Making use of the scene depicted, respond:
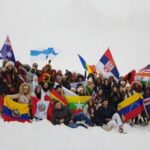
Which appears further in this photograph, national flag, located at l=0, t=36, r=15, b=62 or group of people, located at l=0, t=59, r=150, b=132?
national flag, located at l=0, t=36, r=15, b=62

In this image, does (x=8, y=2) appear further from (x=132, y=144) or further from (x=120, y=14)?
(x=132, y=144)

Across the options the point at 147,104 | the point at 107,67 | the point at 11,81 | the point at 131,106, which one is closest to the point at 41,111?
the point at 11,81

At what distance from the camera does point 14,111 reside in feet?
49.8

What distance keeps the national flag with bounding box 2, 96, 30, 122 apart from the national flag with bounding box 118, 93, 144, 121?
2.77 meters

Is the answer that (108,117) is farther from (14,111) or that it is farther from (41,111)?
(14,111)

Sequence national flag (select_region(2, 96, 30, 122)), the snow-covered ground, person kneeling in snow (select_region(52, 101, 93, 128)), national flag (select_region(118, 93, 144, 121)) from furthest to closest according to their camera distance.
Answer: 1. national flag (select_region(118, 93, 144, 121))
2. person kneeling in snow (select_region(52, 101, 93, 128))
3. national flag (select_region(2, 96, 30, 122))
4. the snow-covered ground

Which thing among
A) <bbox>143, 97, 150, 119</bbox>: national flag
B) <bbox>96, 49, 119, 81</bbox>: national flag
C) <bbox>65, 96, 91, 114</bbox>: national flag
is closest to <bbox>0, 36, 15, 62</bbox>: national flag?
<bbox>65, 96, 91, 114</bbox>: national flag

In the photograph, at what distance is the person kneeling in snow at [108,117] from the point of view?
53.4ft

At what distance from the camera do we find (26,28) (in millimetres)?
49875

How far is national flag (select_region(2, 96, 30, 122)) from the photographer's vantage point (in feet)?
49.5

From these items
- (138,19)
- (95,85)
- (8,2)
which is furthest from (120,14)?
(95,85)

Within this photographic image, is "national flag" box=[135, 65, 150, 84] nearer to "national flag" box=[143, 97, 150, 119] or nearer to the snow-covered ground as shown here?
"national flag" box=[143, 97, 150, 119]

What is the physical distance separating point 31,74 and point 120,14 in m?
39.9

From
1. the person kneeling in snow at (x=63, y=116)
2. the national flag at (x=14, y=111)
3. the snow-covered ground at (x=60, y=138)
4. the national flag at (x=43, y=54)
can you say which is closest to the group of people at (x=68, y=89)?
the person kneeling in snow at (x=63, y=116)
